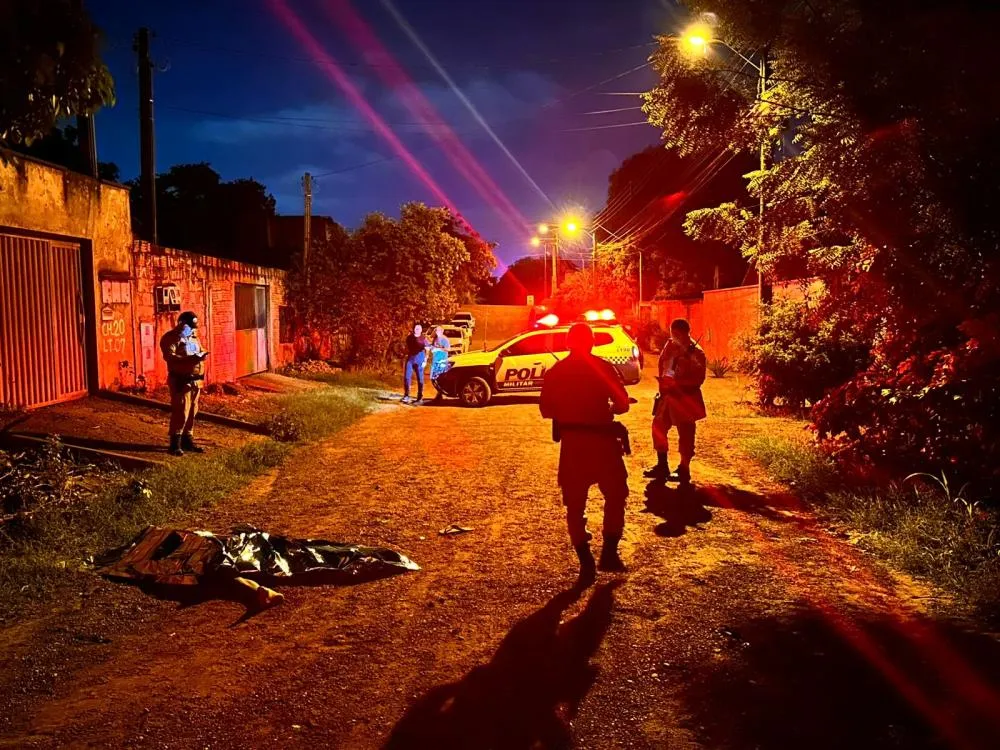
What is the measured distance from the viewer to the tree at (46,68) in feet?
Answer: 14.1

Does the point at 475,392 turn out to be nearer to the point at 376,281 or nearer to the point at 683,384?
the point at 683,384

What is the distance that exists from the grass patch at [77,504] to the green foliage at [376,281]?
13733 mm

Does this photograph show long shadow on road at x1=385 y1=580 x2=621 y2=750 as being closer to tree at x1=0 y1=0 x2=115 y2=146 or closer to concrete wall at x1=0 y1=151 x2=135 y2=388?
tree at x1=0 y1=0 x2=115 y2=146

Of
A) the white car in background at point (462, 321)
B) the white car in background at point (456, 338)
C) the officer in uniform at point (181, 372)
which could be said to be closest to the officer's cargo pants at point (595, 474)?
the officer in uniform at point (181, 372)

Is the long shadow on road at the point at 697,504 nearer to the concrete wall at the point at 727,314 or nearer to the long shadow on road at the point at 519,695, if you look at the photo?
the long shadow on road at the point at 519,695

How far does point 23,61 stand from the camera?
14.3 feet

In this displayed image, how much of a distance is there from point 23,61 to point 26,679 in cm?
352

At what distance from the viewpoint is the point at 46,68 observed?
4.38 meters

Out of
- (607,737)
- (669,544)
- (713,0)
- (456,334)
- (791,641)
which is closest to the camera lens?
(607,737)

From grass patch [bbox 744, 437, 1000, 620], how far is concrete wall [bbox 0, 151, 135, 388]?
978cm

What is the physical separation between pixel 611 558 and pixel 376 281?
1858cm

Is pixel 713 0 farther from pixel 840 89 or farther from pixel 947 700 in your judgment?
pixel 947 700

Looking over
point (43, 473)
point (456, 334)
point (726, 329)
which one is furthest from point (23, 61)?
point (456, 334)

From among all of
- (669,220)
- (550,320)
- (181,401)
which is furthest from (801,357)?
(669,220)
